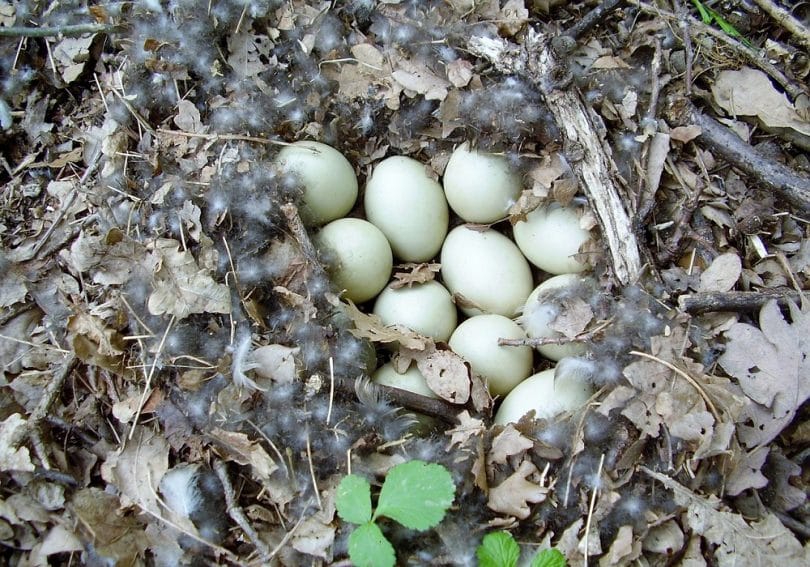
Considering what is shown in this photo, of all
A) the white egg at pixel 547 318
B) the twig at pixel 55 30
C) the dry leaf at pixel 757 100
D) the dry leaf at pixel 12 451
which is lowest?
the dry leaf at pixel 12 451

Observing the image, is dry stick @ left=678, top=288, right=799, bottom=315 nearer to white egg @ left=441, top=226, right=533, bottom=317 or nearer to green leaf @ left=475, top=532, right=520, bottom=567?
white egg @ left=441, top=226, right=533, bottom=317

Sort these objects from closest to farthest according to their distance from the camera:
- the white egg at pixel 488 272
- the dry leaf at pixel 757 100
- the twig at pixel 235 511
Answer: the twig at pixel 235 511 < the dry leaf at pixel 757 100 < the white egg at pixel 488 272

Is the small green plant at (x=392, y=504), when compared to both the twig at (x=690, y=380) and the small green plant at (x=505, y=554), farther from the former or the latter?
the twig at (x=690, y=380)

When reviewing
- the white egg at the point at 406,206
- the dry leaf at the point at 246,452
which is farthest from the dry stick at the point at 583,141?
the dry leaf at the point at 246,452

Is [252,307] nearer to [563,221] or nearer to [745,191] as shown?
[563,221]

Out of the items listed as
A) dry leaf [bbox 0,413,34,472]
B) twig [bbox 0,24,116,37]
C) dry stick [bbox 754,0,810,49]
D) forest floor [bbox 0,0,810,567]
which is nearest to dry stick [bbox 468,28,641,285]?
forest floor [bbox 0,0,810,567]

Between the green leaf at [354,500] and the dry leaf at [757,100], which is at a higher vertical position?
the dry leaf at [757,100]
